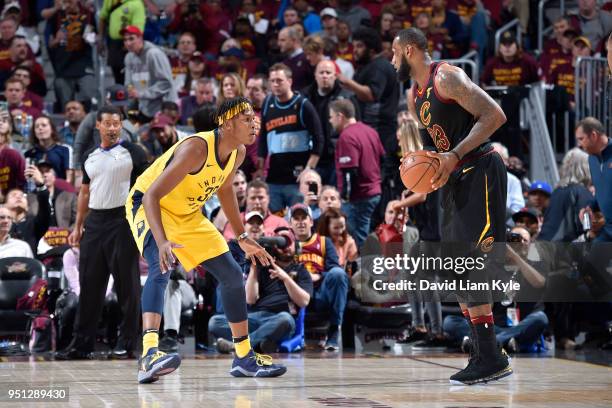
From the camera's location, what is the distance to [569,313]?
10289 millimetres

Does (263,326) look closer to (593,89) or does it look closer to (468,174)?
(468,174)

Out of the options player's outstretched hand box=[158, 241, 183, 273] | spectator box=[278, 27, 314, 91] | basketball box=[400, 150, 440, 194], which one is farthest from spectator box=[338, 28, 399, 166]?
player's outstretched hand box=[158, 241, 183, 273]

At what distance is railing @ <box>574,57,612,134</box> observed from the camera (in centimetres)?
1348

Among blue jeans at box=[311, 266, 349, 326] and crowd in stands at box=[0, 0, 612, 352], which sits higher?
crowd in stands at box=[0, 0, 612, 352]

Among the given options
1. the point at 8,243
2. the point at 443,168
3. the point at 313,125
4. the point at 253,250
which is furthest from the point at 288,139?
the point at 443,168

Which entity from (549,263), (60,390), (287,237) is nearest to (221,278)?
(60,390)

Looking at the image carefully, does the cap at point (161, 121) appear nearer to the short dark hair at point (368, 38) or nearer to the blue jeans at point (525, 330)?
the short dark hair at point (368, 38)

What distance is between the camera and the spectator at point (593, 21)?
50.0 feet

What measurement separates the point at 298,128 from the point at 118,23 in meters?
3.91

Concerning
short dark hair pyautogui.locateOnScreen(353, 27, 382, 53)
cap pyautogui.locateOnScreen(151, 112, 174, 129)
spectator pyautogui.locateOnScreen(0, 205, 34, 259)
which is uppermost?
short dark hair pyautogui.locateOnScreen(353, 27, 382, 53)

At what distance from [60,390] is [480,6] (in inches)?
447

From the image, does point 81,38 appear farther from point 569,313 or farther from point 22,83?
point 569,313

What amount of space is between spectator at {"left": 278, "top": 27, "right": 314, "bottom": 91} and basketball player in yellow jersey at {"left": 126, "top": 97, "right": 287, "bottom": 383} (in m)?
5.60

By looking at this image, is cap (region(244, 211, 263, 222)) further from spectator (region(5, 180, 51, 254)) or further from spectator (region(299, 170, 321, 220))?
spectator (region(5, 180, 51, 254))
